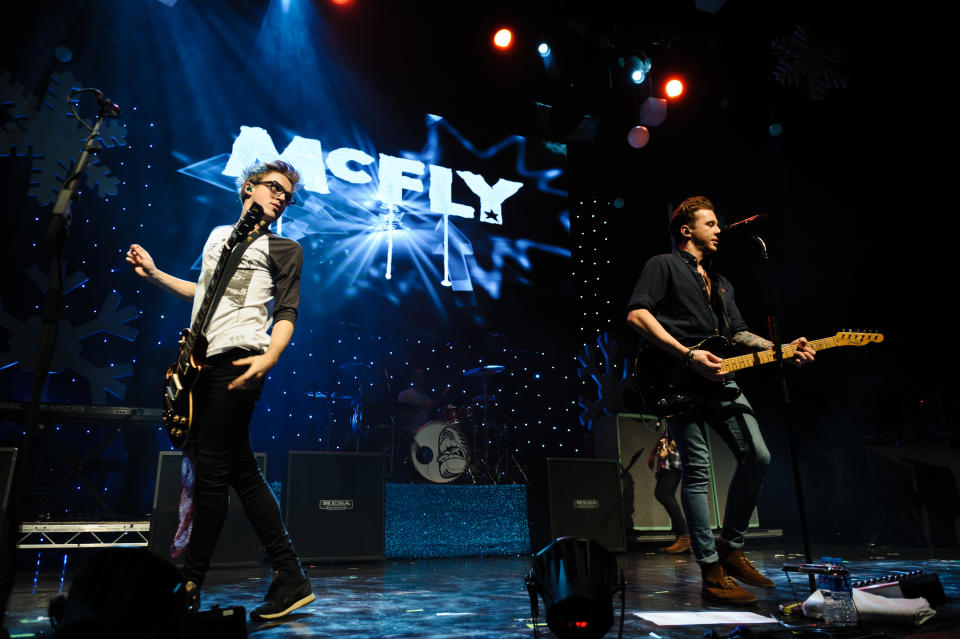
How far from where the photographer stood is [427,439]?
6.73 metres

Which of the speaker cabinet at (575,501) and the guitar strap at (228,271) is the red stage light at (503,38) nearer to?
the speaker cabinet at (575,501)

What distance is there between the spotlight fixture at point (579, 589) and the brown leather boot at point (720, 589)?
4.81ft

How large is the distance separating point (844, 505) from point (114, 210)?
28.5ft

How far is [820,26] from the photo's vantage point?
6684 mm

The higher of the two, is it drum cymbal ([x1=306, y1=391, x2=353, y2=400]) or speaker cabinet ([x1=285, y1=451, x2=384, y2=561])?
drum cymbal ([x1=306, y1=391, x2=353, y2=400])

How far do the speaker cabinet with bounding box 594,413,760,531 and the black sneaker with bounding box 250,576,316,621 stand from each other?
449cm

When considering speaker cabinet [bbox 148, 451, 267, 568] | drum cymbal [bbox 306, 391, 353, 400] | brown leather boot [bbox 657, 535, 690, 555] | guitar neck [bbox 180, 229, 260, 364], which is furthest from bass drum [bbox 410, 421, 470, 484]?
guitar neck [bbox 180, 229, 260, 364]

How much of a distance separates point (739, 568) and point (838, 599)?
2.60 ft

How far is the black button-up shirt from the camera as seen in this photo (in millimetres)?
3012

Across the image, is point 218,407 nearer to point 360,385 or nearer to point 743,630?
point 743,630

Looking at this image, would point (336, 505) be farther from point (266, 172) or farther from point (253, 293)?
point (266, 172)

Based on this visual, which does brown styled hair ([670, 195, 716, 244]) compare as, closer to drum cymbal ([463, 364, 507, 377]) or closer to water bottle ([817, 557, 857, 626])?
water bottle ([817, 557, 857, 626])

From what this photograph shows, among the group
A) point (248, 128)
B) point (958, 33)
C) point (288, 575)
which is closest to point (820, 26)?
point (958, 33)

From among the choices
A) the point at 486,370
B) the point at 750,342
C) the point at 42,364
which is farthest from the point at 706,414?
the point at 486,370
